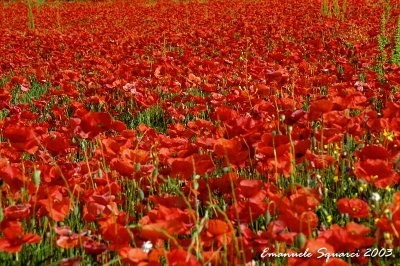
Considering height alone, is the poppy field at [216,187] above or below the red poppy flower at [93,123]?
below

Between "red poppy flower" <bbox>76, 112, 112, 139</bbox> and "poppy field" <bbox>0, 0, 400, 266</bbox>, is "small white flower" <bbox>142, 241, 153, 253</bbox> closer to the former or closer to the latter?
"poppy field" <bbox>0, 0, 400, 266</bbox>

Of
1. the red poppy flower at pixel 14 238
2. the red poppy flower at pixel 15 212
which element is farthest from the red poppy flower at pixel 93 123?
the red poppy flower at pixel 14 238

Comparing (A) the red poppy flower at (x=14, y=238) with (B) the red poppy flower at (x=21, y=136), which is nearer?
(A) the red poppy flower at (x=14, y=238)

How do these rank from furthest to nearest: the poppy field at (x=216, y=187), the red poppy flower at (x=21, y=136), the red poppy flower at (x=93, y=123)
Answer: the red poppy flower at (x=93, y=123) < the red poppy flower at (x=21, y=136) < the poppy field at (x=216, y=187)

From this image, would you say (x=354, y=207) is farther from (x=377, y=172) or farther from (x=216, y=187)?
(x=216, y=187)

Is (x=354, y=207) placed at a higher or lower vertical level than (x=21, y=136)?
lower

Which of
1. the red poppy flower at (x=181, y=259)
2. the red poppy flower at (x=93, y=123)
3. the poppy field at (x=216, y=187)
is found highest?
the red poppy flower at (x=93, y=123)

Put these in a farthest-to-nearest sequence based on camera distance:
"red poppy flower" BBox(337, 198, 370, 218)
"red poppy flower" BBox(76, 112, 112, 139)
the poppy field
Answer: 1. "red poppy flower" BBox(76, 112, 112, 139)
2. "red poppy flower" BBox(337, 198, 370, 218)
3. the poppy field

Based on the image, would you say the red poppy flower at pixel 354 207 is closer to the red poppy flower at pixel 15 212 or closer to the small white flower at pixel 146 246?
the small white flower at pixel 146 246

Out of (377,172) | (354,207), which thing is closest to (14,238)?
(354,207)

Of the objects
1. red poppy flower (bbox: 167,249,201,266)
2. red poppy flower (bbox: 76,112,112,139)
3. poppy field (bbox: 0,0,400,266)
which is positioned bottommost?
poppy field (bbox: 0,0,400,266)

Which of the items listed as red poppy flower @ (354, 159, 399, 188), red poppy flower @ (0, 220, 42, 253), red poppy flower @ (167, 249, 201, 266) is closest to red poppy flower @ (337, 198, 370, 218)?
red poppy flower @ (354, 159, 399, 188)

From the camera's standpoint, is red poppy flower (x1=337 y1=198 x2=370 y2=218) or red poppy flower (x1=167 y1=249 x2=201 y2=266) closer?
red poppy flower (x1=167 y1=249 x2=201 y2=266)

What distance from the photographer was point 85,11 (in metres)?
16.4
